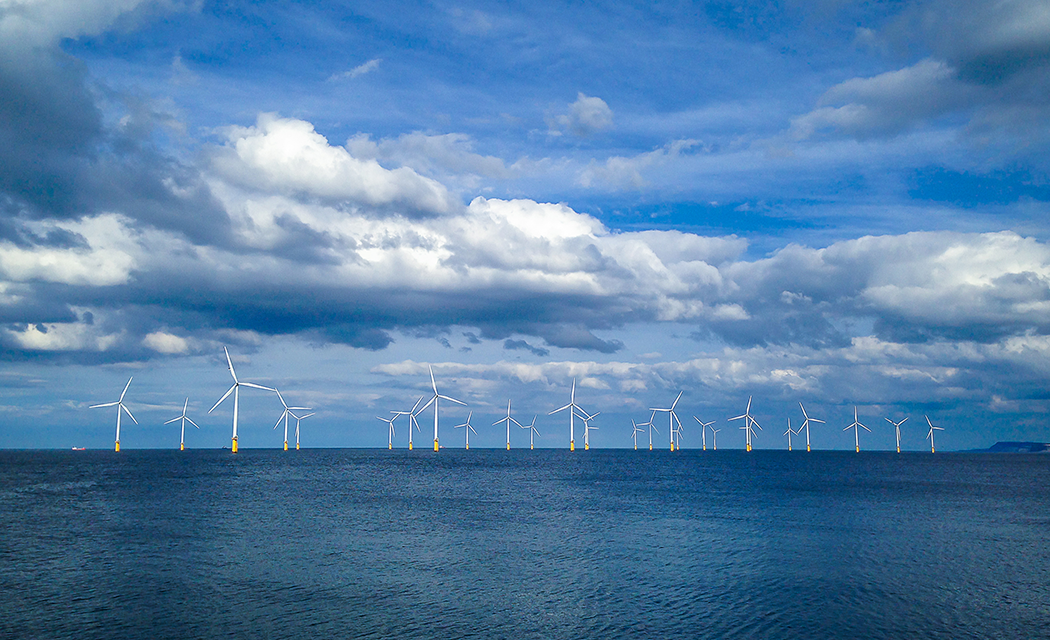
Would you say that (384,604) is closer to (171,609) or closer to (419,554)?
(171,609)

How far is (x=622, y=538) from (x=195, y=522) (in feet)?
128

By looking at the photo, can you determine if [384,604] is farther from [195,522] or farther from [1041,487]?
[1041,487]

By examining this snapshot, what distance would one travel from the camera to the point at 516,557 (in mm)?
49062

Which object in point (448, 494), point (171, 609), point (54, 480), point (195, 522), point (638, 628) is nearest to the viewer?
point (638, 628)

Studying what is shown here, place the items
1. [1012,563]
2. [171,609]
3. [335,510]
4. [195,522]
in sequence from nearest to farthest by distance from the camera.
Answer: [171,609] → [1012,563] → [195,522] → [335,510]

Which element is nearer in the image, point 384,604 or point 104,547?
point 384,604

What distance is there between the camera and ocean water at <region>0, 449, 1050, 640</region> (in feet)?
107

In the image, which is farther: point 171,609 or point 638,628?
point 171,609

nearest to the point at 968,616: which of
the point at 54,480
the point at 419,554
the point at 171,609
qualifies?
the point at 419,554

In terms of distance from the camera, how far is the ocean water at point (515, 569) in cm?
3275

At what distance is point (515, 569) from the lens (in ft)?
148

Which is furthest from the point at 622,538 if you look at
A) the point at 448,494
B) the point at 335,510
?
the point at 448,494

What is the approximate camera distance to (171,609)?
113 feet

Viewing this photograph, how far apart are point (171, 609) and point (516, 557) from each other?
22.2 meters
